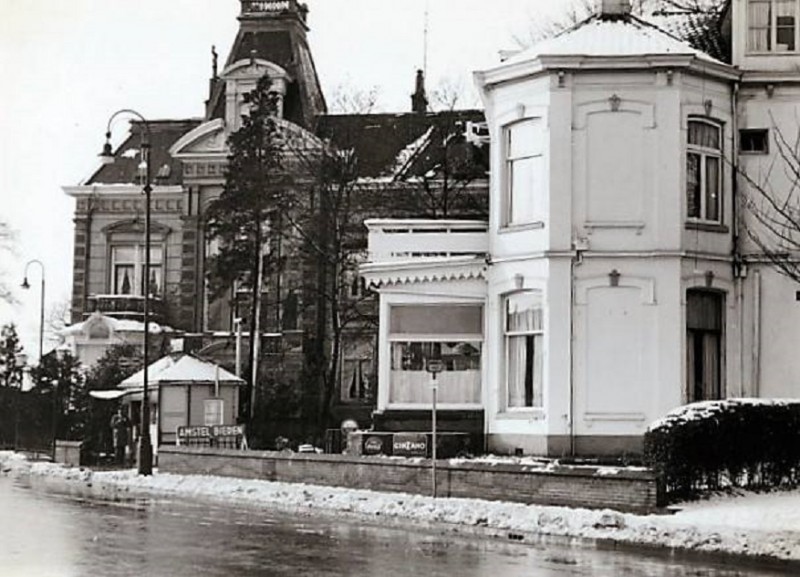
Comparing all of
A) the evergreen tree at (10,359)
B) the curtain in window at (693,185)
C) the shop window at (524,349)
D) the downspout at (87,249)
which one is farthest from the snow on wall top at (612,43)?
the evergreen tree at (10,359)

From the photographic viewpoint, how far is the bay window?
32.6m

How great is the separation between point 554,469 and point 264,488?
8.46 m

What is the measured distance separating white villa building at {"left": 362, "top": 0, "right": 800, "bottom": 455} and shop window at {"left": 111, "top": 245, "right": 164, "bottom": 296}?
3189 cm

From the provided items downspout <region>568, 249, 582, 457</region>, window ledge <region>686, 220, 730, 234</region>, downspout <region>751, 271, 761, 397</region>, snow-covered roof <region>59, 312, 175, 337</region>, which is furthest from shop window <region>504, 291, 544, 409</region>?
snow-covered roof <region>59, 312, 175, 337</region>

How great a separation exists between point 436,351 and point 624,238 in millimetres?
5728

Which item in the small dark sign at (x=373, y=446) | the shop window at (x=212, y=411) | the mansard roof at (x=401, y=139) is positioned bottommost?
the small dark sign at (x=373, y=446)

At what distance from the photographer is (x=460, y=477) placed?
26750 millimetres

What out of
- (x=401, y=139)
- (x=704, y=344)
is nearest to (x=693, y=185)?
(x=704, y=344)

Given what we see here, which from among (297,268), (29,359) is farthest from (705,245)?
(29,359)

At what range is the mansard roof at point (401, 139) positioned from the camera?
52781 mm

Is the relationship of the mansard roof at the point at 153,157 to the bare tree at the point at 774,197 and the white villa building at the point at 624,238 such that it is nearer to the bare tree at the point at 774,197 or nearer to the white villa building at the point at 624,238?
the white villa building at the point at 624,238

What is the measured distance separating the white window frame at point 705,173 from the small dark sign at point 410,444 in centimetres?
749

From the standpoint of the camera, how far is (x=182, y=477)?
35.8 meters

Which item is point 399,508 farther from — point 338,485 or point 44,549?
point 44,549
